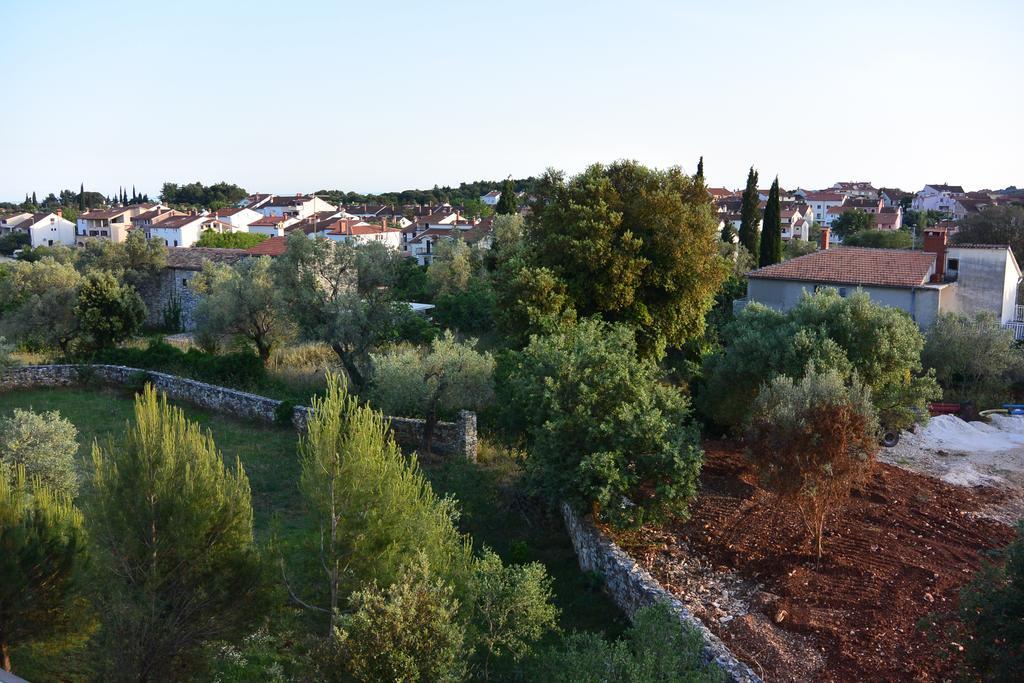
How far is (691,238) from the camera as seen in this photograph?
2073 cm

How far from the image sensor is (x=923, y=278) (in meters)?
29.3

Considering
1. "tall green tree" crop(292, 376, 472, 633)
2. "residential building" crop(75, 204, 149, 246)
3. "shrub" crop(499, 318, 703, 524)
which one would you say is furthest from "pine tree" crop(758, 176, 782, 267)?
"residential building" crop(75, 204, 149, 246)

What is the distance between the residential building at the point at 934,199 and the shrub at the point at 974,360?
298 ft

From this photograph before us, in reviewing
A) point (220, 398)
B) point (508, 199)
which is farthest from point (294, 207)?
point (220, 398)

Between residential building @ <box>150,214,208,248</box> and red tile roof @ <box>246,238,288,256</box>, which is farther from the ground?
residential building @ <box>150,214,208,248</box>

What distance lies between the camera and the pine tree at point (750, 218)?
4831 cm

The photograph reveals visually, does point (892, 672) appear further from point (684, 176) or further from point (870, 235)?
point (870, 235)

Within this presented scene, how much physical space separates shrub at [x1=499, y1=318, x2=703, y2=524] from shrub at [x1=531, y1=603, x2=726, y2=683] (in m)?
3.96

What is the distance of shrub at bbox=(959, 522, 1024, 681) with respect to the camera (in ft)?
25.8

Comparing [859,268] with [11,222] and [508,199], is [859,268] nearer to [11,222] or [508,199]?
[508,199]

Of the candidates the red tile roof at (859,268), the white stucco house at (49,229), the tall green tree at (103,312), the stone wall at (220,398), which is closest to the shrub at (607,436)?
the stone wall at (220,398)

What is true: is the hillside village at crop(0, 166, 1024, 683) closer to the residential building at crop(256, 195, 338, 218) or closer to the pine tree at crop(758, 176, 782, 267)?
the pine tree at crop(758, 176, 782, 267)

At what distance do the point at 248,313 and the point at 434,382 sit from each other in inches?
510

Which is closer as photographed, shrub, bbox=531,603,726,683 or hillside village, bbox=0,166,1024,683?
shrub, bbox=531,603,726,683
